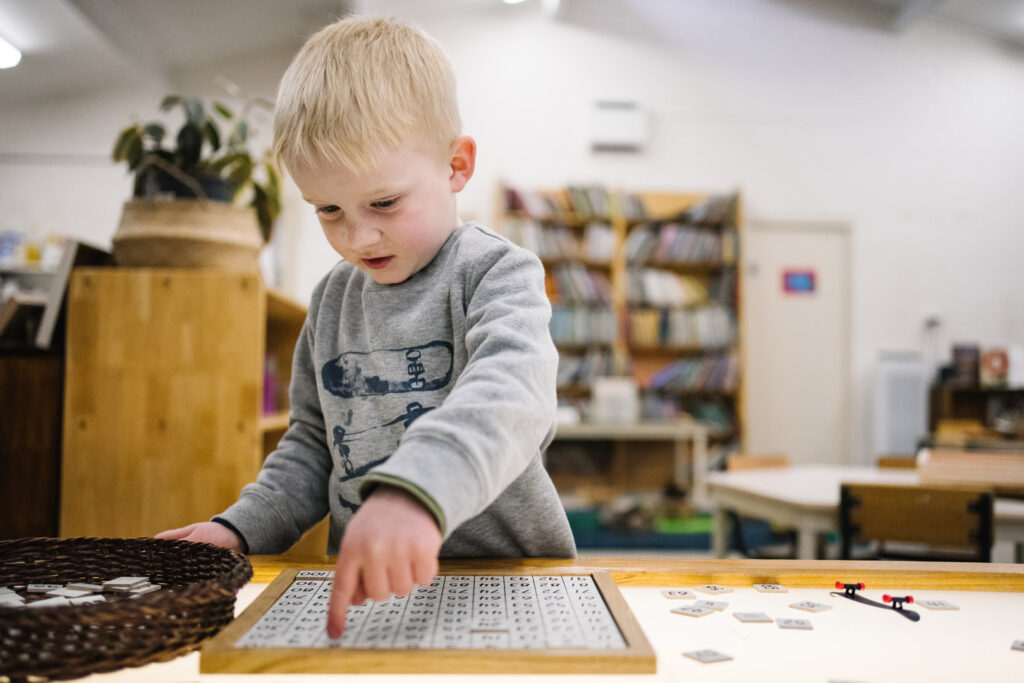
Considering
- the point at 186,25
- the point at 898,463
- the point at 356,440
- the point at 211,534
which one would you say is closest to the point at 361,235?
the point at 356,440

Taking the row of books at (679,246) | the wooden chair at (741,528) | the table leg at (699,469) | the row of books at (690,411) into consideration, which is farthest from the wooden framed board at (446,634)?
the row of books at (679,246)

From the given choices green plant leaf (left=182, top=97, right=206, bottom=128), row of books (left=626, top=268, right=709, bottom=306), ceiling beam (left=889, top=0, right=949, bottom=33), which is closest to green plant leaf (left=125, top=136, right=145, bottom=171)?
green plant leaf (left=182, top=97, right=206, bottom=128)

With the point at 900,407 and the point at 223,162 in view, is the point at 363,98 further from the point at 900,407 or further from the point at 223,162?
the point at 900,407

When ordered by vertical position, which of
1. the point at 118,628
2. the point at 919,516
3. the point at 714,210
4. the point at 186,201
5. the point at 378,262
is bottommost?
the point at 919,516

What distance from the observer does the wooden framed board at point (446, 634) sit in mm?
488

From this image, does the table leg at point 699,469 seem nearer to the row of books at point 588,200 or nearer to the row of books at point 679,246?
the row of books at point 679,246

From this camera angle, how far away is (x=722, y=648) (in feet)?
1.85

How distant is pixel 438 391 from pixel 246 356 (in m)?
0.87

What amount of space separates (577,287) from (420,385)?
4.49 meters

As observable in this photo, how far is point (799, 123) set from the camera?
5.86 metres

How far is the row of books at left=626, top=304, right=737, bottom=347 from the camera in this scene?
209 inches

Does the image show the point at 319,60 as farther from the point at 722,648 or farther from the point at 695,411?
the point at 695,411

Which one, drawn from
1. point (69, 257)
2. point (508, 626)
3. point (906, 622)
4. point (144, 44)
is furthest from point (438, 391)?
point (144, 44)

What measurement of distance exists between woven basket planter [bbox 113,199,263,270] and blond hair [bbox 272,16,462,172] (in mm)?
895
